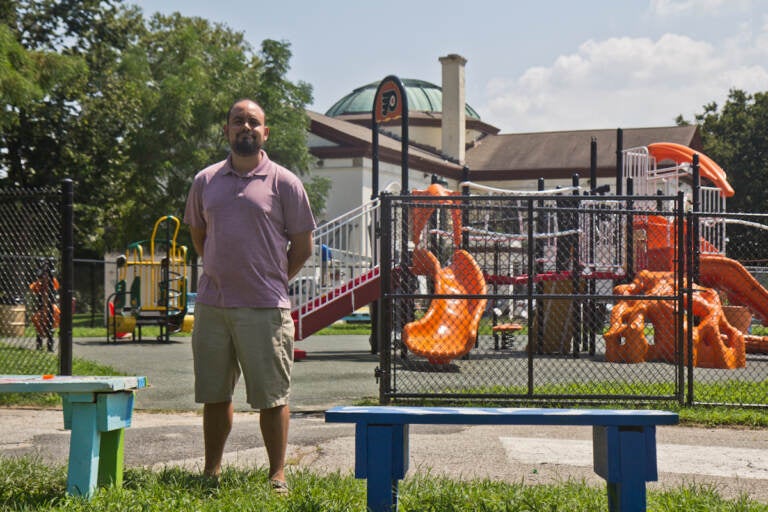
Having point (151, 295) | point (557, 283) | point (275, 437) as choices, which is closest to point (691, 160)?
point (557, 283)

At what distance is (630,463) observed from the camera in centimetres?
419

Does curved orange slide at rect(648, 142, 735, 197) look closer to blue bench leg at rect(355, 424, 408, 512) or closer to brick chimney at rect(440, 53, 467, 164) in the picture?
blue bench leg at rect(355, 424, 408, 512)

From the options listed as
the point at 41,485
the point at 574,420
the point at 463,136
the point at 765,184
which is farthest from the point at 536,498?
the point at 765,184

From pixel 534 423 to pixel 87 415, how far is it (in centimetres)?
218

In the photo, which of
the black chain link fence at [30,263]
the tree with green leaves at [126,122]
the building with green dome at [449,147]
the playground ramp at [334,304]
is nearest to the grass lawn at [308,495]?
the black chain link fence at [30,263]

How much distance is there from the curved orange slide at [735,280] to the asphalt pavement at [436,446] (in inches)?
316

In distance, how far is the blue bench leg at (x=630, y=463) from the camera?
417cm

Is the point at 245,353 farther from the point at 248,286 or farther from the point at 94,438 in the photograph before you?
the point at 94,438

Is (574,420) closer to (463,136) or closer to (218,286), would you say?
(218,286)

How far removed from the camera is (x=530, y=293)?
8.75 m

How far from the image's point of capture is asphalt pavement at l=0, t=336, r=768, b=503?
5.90 m

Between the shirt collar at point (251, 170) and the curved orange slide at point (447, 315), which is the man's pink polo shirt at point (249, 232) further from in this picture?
the curved orange slide at point (447, 315)

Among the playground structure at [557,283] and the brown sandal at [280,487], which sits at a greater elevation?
the playground structure at [557,283]

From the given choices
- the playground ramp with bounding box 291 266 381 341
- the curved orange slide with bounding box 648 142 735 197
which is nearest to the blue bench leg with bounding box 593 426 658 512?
the playground ramp with bounding box 291 266 381 341
